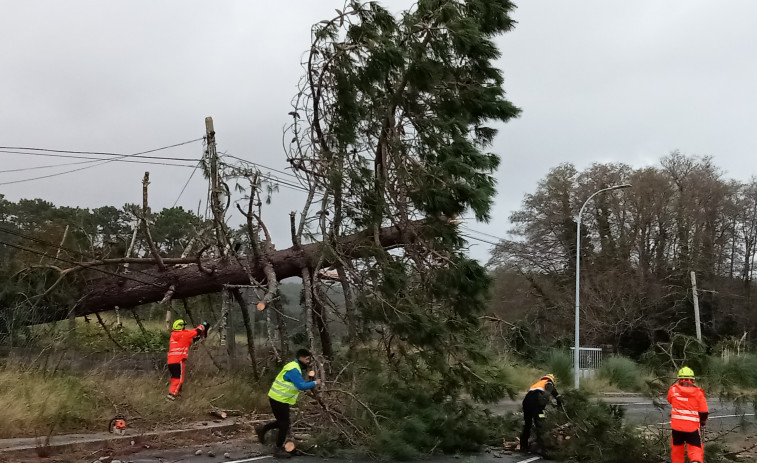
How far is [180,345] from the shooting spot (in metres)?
10.9

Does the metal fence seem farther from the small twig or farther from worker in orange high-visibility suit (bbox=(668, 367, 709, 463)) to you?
the small twig

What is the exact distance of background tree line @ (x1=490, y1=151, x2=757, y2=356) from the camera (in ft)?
113

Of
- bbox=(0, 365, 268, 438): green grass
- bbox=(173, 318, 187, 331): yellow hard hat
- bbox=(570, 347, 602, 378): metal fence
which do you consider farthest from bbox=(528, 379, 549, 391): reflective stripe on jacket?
bbox=(570, 347, 602, 378): metal fence

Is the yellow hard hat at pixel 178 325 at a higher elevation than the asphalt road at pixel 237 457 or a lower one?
higher

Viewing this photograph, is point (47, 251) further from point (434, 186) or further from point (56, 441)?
point (434, 186)

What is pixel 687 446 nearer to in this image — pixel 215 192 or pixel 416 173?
pixel 416 173

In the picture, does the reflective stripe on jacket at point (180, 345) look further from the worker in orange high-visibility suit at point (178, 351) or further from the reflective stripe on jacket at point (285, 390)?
the reflective stripe on jacket at point (285, 390)

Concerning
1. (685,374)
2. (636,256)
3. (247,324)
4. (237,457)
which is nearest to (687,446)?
(685,374)

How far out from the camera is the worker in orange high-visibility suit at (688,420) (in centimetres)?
759

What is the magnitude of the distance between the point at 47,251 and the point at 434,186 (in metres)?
7.52

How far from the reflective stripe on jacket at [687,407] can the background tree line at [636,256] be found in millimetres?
26024

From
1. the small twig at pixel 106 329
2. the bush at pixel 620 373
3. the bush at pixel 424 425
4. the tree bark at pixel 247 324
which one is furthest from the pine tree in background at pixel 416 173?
the bush at pixel 620 373

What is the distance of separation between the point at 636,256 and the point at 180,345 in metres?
30.7

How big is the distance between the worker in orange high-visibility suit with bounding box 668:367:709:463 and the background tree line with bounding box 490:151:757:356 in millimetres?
25978
